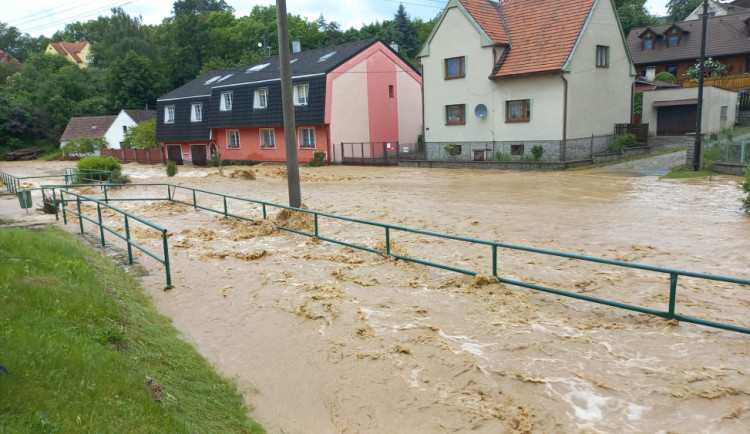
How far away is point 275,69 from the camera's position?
41.5m

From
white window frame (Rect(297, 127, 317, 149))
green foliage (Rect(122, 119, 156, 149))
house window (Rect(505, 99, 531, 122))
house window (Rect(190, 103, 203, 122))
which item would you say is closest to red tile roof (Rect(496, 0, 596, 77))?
house window (Rect(505, 99, 531, 122))

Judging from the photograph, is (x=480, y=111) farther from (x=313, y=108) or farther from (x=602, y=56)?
(x=313, y=108)

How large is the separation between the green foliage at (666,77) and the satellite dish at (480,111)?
69.4ft

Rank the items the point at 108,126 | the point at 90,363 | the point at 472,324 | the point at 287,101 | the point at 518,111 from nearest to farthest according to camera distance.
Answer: the point at 90,363, the point at 472,324, the point at 287,101, the point at 518,111, the point at 108,126

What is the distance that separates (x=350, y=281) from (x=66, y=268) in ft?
15.4

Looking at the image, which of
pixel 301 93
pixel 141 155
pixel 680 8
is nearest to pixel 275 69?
pixel 301 93

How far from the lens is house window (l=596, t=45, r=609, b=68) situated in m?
30.1

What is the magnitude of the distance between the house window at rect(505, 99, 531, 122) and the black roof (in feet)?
38.6

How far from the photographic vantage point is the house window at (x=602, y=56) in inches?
1187

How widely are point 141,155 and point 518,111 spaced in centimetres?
3578

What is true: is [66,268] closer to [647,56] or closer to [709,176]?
[709,176]

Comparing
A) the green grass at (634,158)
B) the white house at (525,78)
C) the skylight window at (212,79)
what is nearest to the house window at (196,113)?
the skylight window at (212,79)

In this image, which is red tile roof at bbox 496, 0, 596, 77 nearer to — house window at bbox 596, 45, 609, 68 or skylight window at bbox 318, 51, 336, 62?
house window at bbox 596, 45, 609, 68

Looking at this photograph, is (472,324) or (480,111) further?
(480,111)
